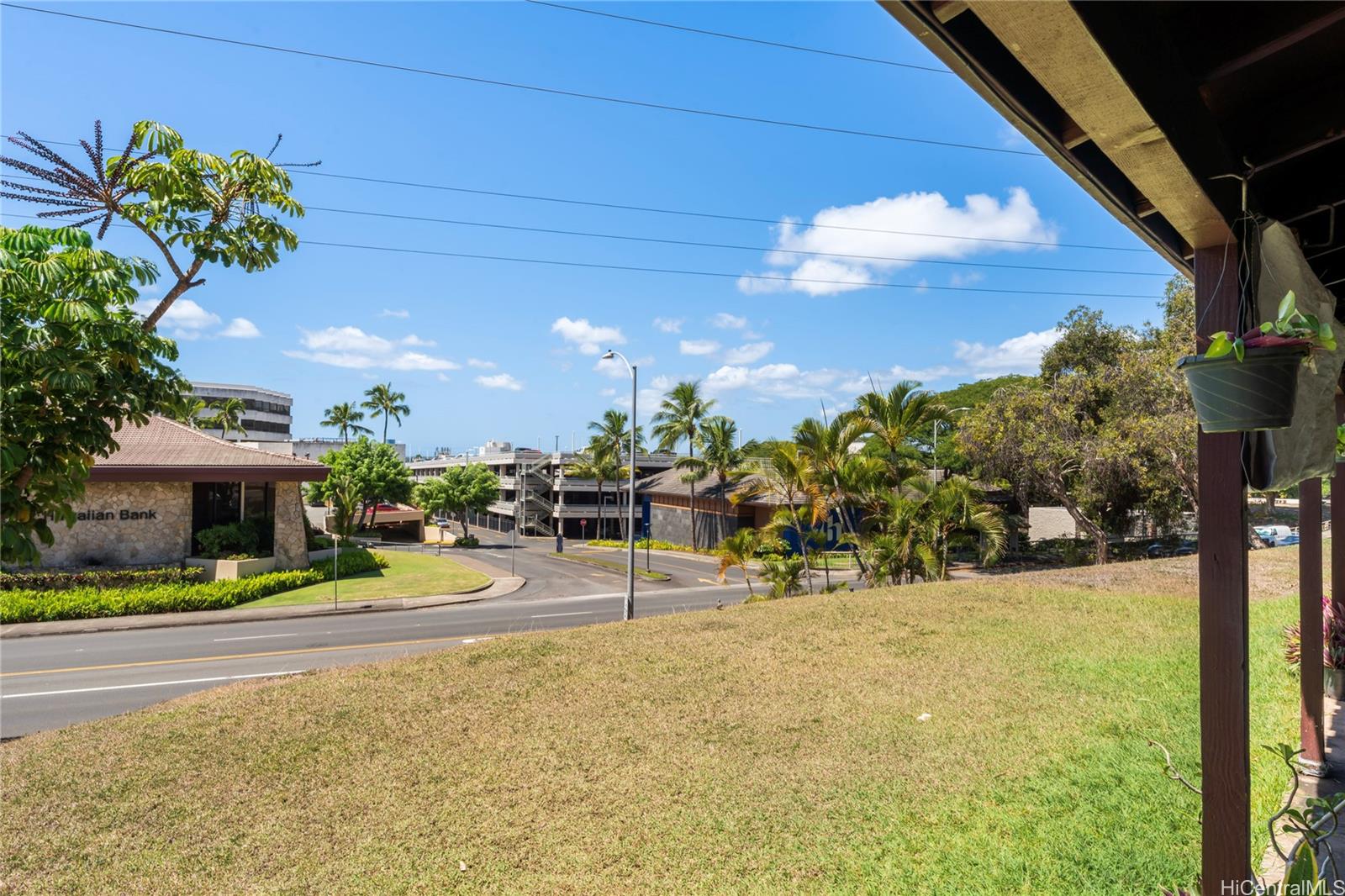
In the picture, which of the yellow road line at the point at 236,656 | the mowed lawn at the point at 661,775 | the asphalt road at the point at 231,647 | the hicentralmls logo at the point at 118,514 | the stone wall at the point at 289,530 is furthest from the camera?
the stone wall at the point at 289,530

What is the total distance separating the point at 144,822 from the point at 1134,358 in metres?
29.3

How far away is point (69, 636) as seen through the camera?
1841 cm

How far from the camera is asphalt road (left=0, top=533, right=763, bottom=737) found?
12328 millimetres

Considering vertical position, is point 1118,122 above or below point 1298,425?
above

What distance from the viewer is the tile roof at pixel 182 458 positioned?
2394 centimetres

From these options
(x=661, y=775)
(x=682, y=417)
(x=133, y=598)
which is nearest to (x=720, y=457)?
(x=682, y=417)

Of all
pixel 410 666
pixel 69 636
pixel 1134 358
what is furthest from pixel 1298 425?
pixel 1134 358

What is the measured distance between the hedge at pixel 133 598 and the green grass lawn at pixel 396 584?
1.88 ft

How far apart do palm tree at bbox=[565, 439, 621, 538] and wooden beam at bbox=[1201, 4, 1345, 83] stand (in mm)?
54614

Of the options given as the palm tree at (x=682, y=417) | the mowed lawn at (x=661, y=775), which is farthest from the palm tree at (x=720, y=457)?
the mowed lawn at (x=661, y=775)

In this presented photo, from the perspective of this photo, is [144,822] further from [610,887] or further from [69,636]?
[69,636]

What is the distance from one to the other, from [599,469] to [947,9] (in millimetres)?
57798

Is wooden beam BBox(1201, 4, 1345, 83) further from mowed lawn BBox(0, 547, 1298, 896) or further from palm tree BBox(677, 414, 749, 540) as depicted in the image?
palm tree BBox(677, 414, 749, 540)

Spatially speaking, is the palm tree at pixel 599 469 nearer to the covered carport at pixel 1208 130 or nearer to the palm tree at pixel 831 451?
the palm tree at pixel 831 451
